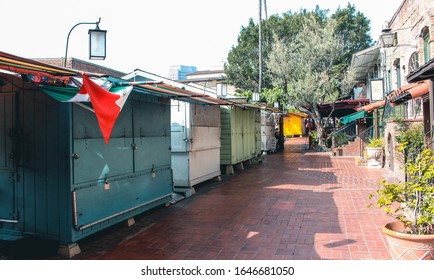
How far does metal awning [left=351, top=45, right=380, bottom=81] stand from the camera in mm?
18428

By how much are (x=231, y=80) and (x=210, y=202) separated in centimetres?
2311

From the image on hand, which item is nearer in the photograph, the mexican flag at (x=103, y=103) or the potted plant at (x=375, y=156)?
the mexican flag at (x=103, y=103)

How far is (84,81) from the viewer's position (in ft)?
13.8

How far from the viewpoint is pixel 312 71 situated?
19.8 metres

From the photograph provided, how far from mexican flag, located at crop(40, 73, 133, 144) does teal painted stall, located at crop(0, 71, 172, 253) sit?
31 centimetres

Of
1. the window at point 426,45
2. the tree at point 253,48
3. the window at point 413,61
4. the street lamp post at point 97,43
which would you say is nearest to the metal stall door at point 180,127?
the street lamp post at point 97,43

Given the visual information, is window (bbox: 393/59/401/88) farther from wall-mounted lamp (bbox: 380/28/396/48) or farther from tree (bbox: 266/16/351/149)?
wall-mounted lamp (bbox: 380/28/396/48)

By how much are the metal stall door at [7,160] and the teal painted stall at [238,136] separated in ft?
23.1

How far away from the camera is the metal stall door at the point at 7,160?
A: 17.3ft

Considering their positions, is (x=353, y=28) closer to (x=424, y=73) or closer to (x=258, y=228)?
(x=424, y=73)

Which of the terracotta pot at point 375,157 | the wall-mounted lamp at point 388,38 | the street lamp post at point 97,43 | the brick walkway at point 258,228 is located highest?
the wall-mounted lamp at point 388,38

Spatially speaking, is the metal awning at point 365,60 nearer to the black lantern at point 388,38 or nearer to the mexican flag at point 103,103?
the black lantern at point 388,38
